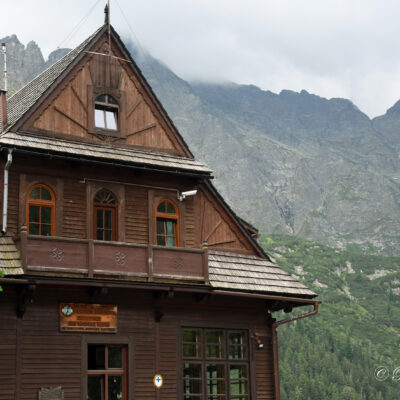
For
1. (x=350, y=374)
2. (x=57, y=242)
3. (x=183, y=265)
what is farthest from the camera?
(x=350, y=374)

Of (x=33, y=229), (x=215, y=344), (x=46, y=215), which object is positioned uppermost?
(x=46, y=215)

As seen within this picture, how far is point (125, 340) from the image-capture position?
19250mm

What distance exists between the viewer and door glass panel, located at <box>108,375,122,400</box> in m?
18.9

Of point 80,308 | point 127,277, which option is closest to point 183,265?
point 127,277

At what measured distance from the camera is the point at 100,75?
21391 millimetres

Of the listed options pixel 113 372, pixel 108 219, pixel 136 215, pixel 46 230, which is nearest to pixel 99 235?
pixel 108 219

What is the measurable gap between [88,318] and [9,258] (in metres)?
2.60

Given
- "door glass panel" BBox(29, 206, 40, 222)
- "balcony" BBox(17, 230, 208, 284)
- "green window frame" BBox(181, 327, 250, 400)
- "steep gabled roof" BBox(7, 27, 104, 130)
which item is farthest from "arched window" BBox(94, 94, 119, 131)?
"green window frame" BBox(181, 327, 250, 400)

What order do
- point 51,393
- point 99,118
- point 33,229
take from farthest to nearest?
point 99,118 < point 33,229 < point 51,393

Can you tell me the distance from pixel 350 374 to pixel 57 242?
151158mm

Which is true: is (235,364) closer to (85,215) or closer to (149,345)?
Answer: (149,345)

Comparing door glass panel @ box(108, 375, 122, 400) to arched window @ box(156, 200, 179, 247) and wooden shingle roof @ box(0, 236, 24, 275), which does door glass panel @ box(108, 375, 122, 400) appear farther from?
arched window @ box(156, 200, 179, 247)

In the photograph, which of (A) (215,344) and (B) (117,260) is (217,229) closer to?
(A) (215,344)

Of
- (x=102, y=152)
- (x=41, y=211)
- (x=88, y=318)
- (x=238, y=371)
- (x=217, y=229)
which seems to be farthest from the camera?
(x=217, y=229)
